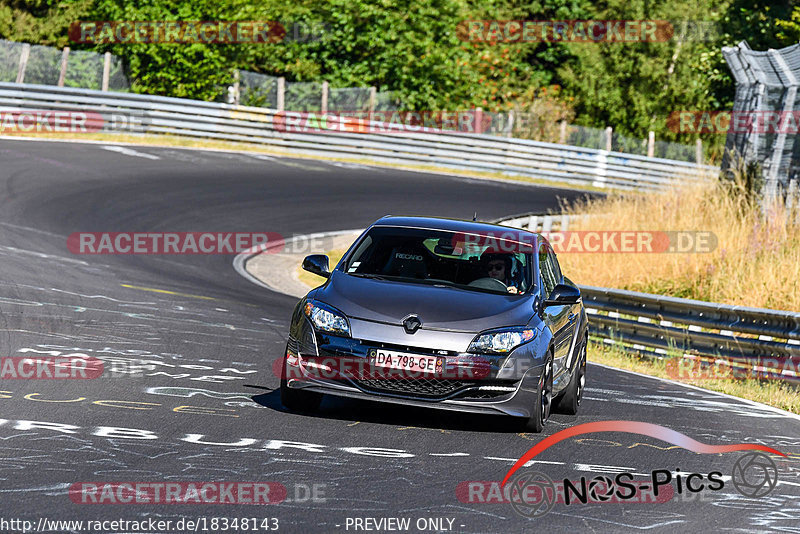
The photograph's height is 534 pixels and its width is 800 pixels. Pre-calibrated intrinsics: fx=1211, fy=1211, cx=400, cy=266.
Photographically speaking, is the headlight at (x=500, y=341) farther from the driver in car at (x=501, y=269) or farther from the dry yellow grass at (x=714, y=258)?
the dry yellow grass at (x=714, y=258)

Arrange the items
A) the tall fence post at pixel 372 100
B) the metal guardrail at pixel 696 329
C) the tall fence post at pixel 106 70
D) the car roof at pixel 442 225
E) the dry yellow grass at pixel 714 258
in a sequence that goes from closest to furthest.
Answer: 1. the car roof at pixel 442 225
2. the metal guardrail at pixel 696 329
3. the dry yellow grass at pixel 714 258
4. the tall fence post at pixel 106 70
5. the tall fence post at pixel 372 100

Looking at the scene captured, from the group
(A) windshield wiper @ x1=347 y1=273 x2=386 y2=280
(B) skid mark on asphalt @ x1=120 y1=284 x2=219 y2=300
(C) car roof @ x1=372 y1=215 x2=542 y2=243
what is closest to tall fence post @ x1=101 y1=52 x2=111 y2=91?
(B) skid mark on asphalt @ x1=120 y1=284 x2=219 y2=300

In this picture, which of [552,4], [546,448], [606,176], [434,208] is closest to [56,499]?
[546,448]

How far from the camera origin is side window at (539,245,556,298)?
391 inches

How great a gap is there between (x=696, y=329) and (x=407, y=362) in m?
6.87

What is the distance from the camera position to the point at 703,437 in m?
9.43

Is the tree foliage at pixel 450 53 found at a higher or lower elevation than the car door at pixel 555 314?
higher

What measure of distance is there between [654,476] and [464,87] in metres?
38.8

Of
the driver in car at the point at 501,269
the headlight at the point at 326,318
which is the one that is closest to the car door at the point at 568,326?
the driver in car at the point at 501,269

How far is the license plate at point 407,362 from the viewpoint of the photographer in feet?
27.5

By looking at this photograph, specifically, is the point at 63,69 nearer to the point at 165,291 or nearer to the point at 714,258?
the point at 165,291

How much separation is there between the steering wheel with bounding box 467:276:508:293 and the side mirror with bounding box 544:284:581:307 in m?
0.36

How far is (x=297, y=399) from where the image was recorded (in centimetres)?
891

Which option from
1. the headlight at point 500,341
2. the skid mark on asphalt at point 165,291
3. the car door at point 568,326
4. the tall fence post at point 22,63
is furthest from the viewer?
the tall fence post at point 22,63
